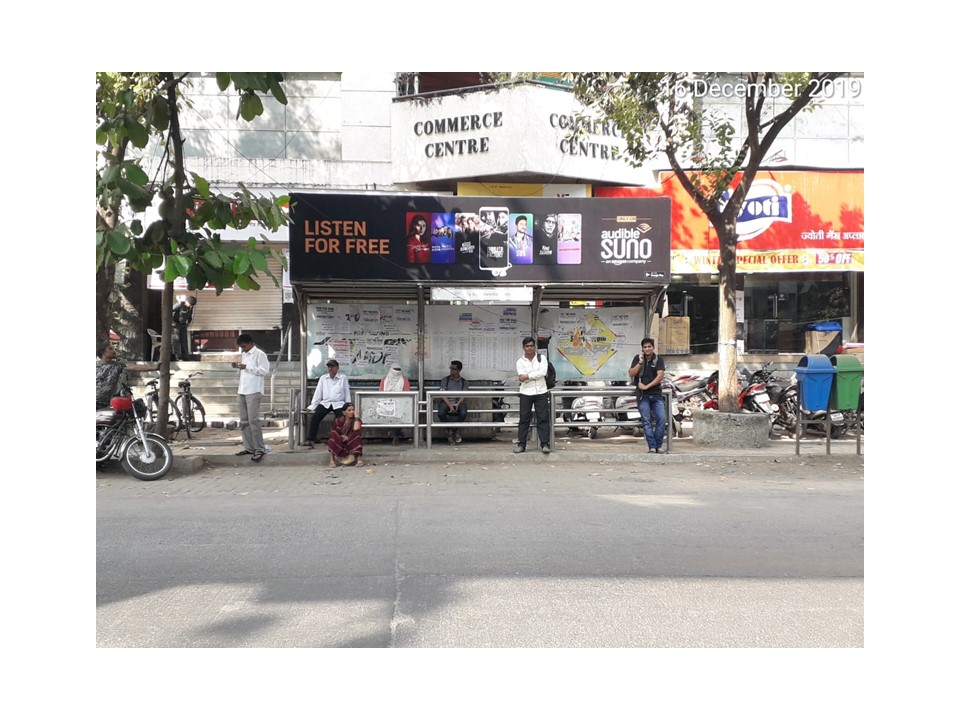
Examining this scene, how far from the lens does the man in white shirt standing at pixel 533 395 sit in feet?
38.1

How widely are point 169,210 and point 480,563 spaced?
367cm

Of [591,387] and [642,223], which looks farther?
[591,387]

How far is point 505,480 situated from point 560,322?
4.48 m

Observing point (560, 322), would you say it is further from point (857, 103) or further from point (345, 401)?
point (857, 103)

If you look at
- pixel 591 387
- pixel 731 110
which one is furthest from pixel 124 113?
pixel 731 110

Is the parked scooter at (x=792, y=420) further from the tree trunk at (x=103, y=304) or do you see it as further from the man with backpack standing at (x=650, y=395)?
the tree trunk at (x=103, y=304)

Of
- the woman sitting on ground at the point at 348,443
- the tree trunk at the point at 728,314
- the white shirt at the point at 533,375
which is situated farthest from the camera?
the tree trunk at the point at 728,314

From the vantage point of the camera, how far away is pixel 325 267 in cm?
1183

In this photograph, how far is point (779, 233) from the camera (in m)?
17.8

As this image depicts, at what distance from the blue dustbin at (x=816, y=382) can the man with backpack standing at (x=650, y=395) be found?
200 centimetres

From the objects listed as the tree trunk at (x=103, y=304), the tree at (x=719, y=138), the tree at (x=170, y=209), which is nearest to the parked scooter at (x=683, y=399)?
the tree at (x=719, y=138)

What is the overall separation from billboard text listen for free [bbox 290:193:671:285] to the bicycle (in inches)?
161

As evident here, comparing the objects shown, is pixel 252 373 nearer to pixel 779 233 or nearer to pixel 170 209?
pixel 170 209

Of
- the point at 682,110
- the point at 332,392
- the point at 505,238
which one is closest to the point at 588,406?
the point at 505,238
